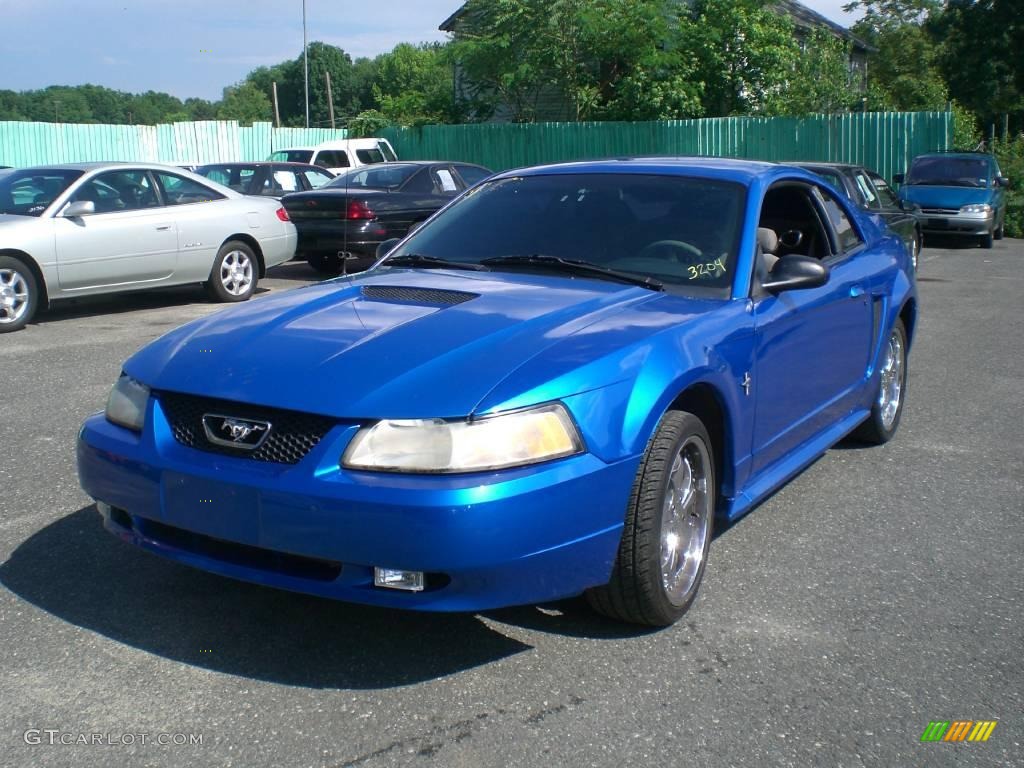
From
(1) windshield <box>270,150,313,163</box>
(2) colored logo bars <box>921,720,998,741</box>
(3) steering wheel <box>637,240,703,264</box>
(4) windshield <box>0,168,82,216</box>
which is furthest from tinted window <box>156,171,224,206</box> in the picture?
(1) windshield <box>270,150,313,163</box>

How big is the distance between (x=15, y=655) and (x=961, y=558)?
11.4 feet

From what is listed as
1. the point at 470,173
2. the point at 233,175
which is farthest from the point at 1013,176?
the point at 233,175

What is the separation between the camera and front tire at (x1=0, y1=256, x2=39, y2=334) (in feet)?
32.3

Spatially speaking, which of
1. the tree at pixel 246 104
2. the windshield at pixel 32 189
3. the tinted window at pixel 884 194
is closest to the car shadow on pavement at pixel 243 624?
the windshield at pixel 32 189

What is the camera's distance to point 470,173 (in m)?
15.9

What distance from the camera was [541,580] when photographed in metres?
3.23

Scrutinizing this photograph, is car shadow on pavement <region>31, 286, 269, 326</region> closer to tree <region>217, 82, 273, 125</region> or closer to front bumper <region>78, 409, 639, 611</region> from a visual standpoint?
front bumper <region>78, 409, 639, 611</region>

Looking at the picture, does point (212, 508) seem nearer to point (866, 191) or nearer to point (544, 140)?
point (866, 191)

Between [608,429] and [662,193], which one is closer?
[608,429]

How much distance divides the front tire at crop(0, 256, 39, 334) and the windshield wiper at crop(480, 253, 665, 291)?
674cm

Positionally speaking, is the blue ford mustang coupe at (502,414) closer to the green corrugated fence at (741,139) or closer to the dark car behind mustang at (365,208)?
the dark car behind mustang at (365,208)

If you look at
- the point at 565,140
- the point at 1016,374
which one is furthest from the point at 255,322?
the point at 565,140

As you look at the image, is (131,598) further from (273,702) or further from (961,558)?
(961,558)

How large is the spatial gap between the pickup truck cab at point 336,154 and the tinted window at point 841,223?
17.6m
